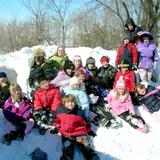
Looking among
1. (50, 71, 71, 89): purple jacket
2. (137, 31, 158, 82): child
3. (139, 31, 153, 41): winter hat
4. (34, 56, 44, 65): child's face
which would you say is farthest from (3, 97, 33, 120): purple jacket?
(139, 31, 153, 41): winter hat

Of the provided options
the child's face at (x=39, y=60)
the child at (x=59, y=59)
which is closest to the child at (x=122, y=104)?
the child at (x=59, y=59)

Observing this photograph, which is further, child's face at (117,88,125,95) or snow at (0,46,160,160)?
child's face at (117,88,125,95)

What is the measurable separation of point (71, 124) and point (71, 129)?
0.09 metres

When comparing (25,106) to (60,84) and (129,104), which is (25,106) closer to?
(60,84)

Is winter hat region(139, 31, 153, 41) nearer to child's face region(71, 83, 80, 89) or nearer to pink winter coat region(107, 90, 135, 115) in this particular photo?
pink winter coat region(107, 90, 135, 115)

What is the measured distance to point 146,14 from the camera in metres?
15.5

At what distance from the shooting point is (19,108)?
278 inches

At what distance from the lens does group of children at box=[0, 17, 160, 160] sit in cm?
687

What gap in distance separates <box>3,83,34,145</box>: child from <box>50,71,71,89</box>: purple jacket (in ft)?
4.31

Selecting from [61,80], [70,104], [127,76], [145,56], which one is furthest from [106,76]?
[70,104]

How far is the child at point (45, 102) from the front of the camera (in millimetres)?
7211

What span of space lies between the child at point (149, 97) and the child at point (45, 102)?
2233mm

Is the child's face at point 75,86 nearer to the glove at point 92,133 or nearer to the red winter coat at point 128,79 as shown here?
the glove at point 92,133

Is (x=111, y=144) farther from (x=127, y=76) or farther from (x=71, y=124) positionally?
(x=127, y=76)
